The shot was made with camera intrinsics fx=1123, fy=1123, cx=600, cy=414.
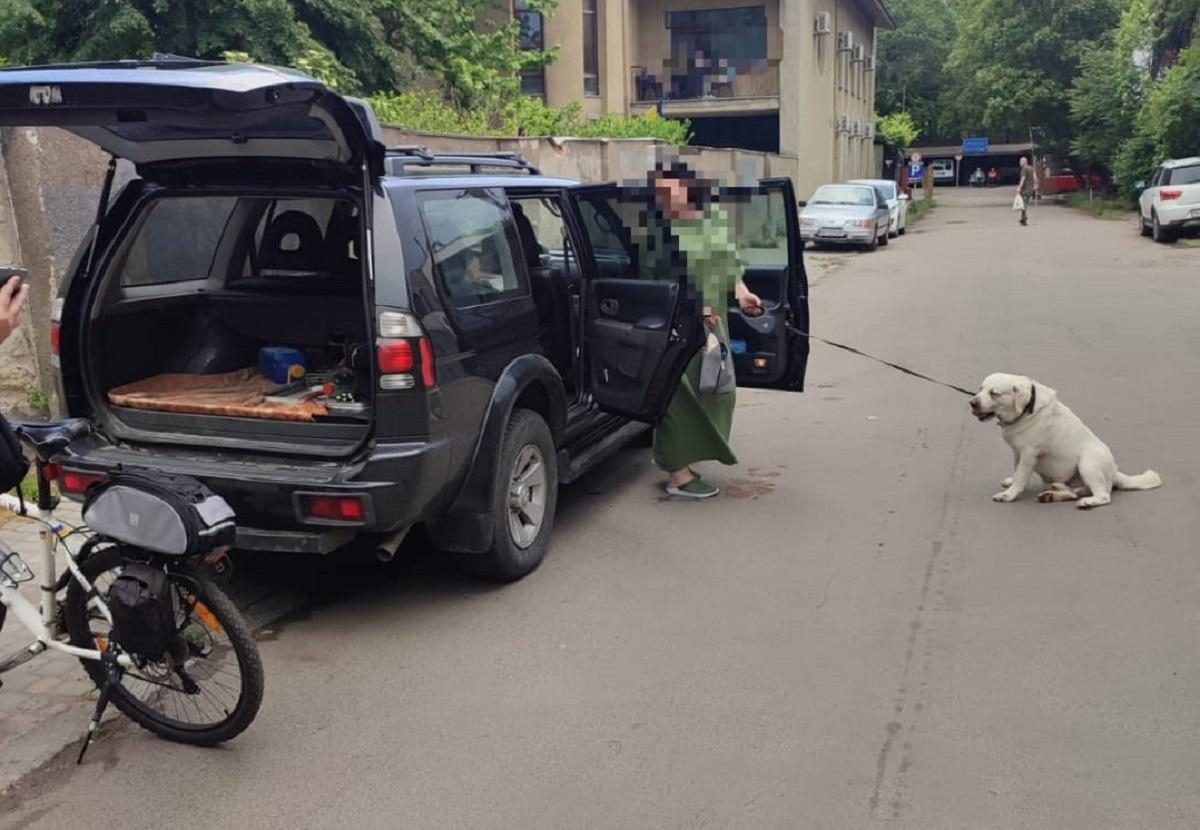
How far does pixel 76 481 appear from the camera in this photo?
16.0ft

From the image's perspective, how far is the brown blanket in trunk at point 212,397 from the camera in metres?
4.90

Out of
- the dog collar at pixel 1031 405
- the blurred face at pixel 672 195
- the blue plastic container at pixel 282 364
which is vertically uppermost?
the blurred face at pixel 672 195

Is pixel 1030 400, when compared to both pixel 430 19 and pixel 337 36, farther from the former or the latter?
pixel 430 19

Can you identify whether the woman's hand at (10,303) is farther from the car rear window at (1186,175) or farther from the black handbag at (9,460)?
the car rear window at (1186,175)

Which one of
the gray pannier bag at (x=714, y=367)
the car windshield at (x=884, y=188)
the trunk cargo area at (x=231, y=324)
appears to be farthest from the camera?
the car windshield at (x=884, y=188)

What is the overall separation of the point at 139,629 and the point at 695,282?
3534 mm

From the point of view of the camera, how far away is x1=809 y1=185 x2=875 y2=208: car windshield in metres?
26.4

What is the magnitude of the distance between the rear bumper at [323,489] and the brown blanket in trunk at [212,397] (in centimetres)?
28

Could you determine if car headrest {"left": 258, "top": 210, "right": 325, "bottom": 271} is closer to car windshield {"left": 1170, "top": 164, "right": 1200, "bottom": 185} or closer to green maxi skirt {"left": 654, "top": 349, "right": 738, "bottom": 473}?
green maxi skirt {"left": 654, "top": 349, "right": 738, "bottom": 473}

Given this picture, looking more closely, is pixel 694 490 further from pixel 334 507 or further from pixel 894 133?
pixel 894 133

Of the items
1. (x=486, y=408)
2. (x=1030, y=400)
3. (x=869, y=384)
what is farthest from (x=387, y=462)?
(x=869, y=384)

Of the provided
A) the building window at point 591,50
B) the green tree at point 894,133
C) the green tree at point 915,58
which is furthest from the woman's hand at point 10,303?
the green tree at point 915,58

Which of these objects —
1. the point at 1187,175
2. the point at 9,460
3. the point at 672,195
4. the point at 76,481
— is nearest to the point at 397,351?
the point at 9,460

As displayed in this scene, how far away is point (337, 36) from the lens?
15.6 metres
